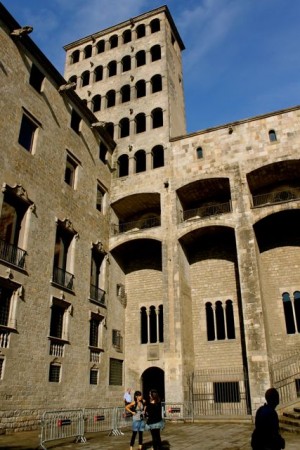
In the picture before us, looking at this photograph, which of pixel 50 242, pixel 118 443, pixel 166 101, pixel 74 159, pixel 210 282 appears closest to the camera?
pixel 118 443

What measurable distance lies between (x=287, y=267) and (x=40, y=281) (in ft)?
44.9

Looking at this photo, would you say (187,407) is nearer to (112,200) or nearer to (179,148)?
(112,200)

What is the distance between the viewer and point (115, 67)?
109 ft

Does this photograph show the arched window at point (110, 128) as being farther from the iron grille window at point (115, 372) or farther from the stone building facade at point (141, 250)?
the iron grille window at point (115, 372)

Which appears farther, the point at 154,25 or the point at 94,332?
the point at 154,25

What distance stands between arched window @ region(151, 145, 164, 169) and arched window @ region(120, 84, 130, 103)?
6.30m

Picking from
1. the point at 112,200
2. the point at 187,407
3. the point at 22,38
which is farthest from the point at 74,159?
the point at 187,407

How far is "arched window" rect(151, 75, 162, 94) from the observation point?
3055 cm

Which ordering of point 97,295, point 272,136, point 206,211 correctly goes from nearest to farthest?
1. point 97,295
2. point 272,136
3. point 206,211

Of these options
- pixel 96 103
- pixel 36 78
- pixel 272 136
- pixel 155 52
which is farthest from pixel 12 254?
pixel 155 52

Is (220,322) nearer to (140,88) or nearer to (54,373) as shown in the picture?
(54,373)

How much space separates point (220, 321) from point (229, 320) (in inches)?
21.7

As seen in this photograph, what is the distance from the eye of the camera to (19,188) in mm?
17359

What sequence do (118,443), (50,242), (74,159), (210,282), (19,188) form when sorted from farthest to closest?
(210,282) → (74,159) → (50,242) → (19,188) → (118,443)
